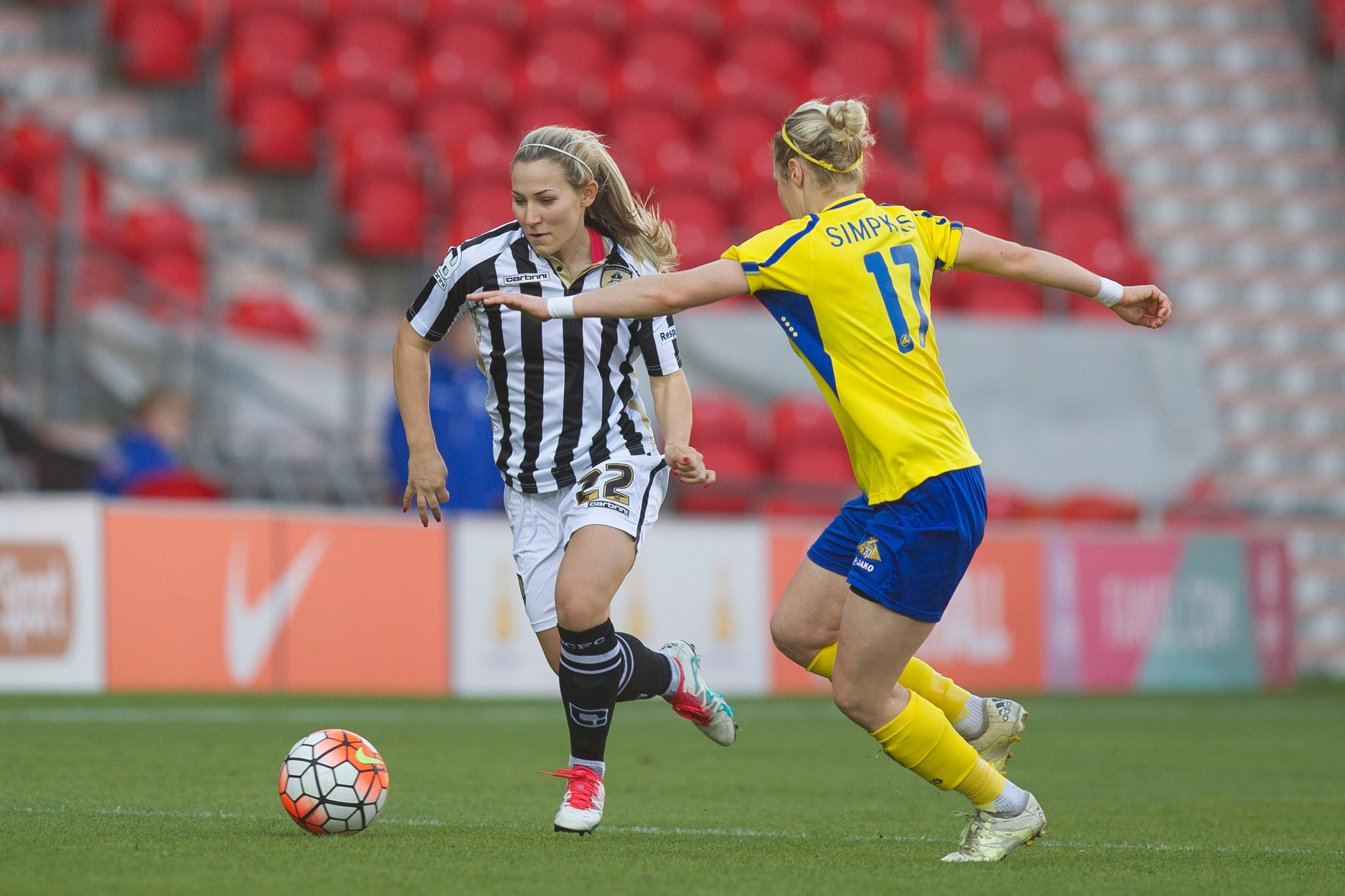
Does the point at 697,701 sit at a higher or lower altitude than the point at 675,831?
higher

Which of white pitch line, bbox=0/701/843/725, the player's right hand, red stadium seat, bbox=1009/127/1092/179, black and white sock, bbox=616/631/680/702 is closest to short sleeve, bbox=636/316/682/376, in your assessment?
the player's right hand

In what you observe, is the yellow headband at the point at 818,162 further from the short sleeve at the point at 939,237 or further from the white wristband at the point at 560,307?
the white wristband at the point at 560,307

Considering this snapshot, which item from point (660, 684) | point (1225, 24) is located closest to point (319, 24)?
point (1225, 24)

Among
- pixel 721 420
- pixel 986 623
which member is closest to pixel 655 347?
pixel 986 623

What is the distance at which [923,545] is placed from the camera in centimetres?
418

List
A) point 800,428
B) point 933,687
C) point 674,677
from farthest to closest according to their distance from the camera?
point 800,428 < point 674,677 < point 933,687

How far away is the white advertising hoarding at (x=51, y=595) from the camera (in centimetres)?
909

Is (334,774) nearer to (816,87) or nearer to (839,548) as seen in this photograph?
(839,548)

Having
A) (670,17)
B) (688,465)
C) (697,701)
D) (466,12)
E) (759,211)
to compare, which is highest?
(670,17)

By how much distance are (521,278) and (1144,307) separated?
1.72 meters

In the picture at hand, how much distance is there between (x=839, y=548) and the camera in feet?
14.9

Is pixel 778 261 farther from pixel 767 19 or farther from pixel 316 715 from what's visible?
pixel 767 19

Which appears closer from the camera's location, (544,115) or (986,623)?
(986,623)

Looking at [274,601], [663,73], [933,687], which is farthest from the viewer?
[663,73]
